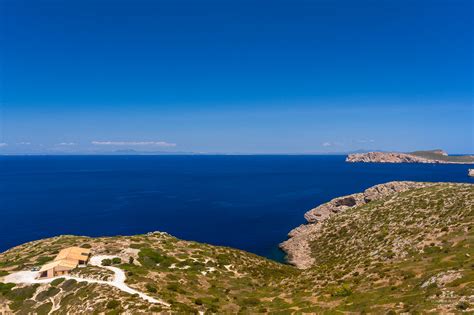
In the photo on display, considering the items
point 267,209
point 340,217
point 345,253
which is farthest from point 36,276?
point 267,209

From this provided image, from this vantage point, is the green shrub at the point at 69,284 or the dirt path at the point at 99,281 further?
the green shrub at the point at 69,284

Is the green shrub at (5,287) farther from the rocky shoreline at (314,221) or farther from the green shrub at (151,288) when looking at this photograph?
the rocky shoreline at (314,221)

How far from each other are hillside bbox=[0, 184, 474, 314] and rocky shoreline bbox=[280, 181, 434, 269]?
778 cm

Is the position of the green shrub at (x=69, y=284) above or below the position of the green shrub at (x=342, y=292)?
A: below

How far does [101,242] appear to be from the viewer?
74250 millimetres

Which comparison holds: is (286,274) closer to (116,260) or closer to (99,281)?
(116,260)

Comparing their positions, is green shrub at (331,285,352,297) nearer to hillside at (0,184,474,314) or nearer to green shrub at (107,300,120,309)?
hillside at (0,184,474,314)

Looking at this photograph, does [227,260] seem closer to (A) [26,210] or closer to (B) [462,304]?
(B) [462,304]

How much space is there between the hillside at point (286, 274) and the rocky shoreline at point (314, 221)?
7.78m

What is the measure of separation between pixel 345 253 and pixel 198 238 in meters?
60.9

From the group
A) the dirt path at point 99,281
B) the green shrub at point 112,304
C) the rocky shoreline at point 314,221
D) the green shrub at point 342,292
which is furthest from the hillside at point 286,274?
the rocky shoreline at point 314,221

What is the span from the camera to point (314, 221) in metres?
132

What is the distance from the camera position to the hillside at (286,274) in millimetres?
37750

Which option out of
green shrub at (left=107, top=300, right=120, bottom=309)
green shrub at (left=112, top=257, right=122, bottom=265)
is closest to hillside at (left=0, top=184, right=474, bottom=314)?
green shrub at (left=107, top=300, right=120, bottom=309)
